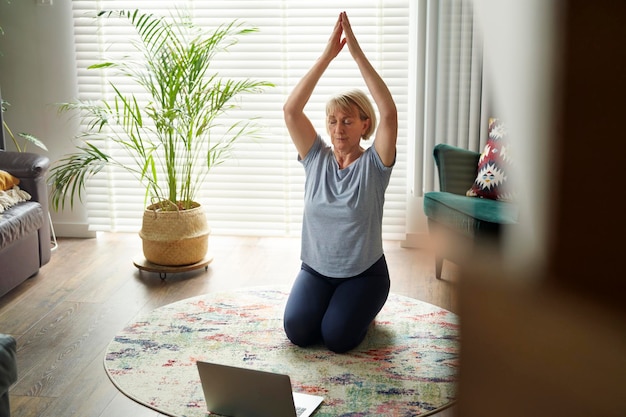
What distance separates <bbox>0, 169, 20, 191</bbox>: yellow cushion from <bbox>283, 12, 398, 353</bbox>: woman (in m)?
1.41

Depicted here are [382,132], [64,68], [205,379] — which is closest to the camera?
[205,379]

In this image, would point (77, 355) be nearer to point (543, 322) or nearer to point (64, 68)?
point (64, 68)

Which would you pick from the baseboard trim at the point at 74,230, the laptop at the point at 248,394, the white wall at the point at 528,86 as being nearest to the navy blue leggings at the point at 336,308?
the laptop at the point at 248,394

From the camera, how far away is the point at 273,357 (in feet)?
8.10

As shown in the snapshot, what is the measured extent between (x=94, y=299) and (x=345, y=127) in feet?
4.58

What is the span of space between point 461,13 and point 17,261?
321 cm

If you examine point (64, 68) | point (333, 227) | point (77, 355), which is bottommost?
point (77, 355)

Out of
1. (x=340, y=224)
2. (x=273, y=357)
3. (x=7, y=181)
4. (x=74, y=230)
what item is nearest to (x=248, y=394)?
(x=273, y=357)

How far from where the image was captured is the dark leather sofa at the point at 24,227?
2969mm

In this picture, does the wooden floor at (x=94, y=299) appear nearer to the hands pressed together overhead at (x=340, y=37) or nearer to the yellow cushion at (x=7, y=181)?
the yellow cushion at (x=7, y=181)

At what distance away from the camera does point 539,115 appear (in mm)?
138

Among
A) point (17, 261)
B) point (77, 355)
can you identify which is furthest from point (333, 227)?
point (17, 261)

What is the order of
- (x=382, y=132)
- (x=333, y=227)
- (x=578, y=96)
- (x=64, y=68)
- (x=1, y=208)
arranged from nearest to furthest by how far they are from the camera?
(x=578, y=96) < (x=382, y=132) < (x=333, y=227) < (x=1, y=208) < (x=64, y=68)

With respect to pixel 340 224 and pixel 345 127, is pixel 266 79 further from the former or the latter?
pixel 340 224
